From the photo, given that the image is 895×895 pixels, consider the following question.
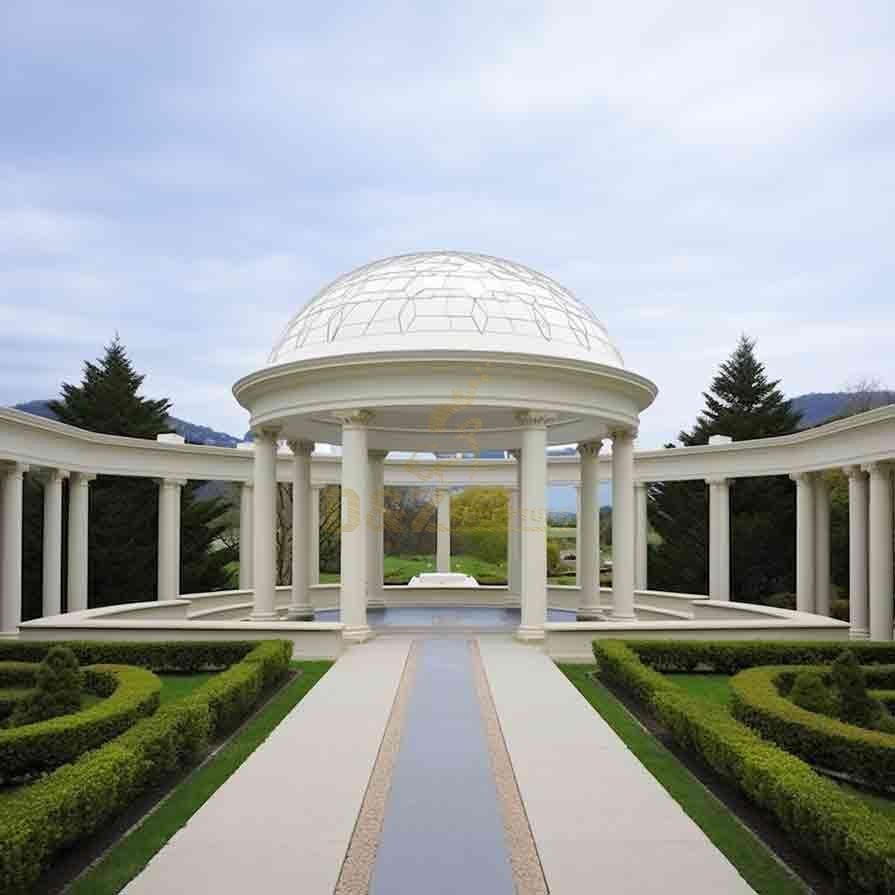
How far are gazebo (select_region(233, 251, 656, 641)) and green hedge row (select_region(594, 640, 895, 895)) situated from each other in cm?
1275

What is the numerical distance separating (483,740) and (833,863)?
24.6ft

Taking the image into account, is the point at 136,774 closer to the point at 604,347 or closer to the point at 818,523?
the point at 604,347

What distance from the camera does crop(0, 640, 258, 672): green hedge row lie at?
2520 centimetres

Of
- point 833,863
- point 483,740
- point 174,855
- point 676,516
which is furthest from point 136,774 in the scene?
point 676,516

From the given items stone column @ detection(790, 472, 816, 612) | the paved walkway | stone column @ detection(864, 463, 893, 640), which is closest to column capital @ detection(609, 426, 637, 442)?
stone column @ detection(864, 463, 893, 640)

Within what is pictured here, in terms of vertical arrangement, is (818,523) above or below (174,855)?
above

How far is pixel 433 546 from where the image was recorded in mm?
100312

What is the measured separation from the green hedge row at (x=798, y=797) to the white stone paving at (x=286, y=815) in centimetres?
525

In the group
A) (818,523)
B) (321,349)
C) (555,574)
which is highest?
(321,349)

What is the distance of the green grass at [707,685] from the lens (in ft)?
71.4

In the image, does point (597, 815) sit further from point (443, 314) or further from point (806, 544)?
point (806, 544)

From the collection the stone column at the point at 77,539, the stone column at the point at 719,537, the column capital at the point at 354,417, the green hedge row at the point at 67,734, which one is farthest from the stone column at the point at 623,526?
the stone column at the point at 77,539

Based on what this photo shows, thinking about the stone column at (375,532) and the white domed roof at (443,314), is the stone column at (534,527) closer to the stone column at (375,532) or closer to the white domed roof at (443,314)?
the white domed roof at (443,314)

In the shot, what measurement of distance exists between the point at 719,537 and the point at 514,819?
3415 cm
